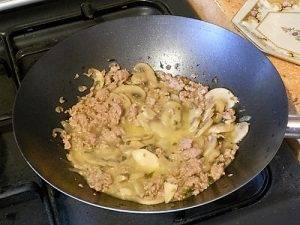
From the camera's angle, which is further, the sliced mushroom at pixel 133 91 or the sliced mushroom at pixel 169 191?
the sliced mushroom at pixel 133 91

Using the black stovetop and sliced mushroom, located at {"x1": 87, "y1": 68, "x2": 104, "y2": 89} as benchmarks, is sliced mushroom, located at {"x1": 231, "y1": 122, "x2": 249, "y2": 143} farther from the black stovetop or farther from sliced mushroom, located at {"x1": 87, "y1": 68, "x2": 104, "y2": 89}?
sliced mushroom, located at {"x1": 87, "y1": 68, "x2": 104, "y2": 89}

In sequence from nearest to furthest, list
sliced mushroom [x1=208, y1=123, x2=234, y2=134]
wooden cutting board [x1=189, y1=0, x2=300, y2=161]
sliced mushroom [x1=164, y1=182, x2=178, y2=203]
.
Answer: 1. sliced mushroom [x1=164, y1=182, x2=178, y2=203]
2. sliced mushroom [x1=208, y1=123, x2=234, y2=134]
3. wooden cutting board [x1=189, y1=0, x2=300, y2=161]

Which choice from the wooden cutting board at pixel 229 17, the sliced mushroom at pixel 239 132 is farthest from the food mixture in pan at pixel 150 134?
the wooden cutting board at pixel 229 17

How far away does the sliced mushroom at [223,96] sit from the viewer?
933 millimetres

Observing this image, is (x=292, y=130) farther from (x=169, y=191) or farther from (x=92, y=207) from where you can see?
(x=92, y=207)

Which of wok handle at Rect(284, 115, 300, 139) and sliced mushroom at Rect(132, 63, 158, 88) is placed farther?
sliced mushroom at Rect(132, 63, 158, 88)

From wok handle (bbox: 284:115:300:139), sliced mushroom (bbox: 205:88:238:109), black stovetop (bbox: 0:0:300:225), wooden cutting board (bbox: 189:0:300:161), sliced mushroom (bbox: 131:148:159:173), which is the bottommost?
black stovetop (bbox: 0:0:300:225)

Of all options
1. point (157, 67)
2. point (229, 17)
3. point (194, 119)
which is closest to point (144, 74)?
point (157, 67)

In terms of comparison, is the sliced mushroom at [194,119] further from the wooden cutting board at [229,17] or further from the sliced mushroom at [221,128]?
the wooden cutting board at [229,17]

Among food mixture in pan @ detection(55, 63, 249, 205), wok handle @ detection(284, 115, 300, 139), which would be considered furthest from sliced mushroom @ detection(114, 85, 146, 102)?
wok handle @ detection(284, 115, 300, 139)

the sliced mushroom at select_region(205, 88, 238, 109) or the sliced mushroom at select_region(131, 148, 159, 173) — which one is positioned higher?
the sliced mushroom at select_region(205, 88, 238, 109)

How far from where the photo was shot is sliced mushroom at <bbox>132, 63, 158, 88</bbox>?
38.5 inches

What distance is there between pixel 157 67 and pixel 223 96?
0.15 m

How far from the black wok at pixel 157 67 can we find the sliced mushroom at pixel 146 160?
0.26 ft
